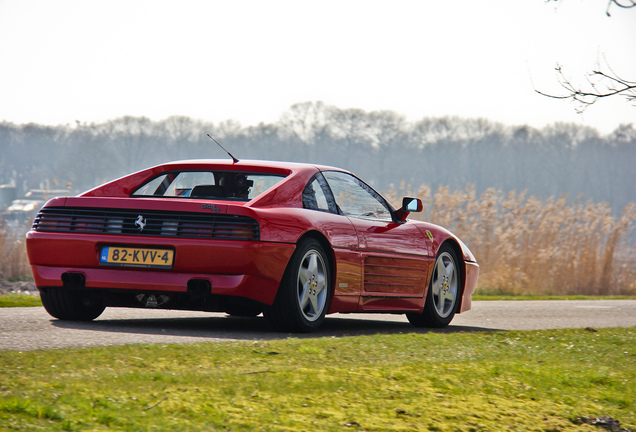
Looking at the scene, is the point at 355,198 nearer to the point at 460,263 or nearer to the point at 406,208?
the point at 406,208

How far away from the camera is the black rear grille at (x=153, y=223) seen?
622 cm

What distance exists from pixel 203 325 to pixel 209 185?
3.81ft

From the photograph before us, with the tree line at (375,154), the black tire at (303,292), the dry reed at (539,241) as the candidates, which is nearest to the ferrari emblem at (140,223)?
the black tire at (303,292)

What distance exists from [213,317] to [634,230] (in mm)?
11968

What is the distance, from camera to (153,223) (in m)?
6.32

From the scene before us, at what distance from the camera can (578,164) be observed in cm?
9100

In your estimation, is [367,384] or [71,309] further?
[71,309]

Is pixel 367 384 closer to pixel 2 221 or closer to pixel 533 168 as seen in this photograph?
pixel 2 221

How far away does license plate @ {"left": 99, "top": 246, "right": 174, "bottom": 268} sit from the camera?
6.27 m

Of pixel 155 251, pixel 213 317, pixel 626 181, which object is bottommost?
pixel 213 317

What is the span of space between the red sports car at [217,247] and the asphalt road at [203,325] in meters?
0.21

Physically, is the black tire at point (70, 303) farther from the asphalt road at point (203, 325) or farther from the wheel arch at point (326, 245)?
the wheel arch at point (326, 245)

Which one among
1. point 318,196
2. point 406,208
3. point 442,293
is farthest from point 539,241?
point 318,196

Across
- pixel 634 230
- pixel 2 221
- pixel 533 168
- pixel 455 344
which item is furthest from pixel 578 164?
pixel 455 344
